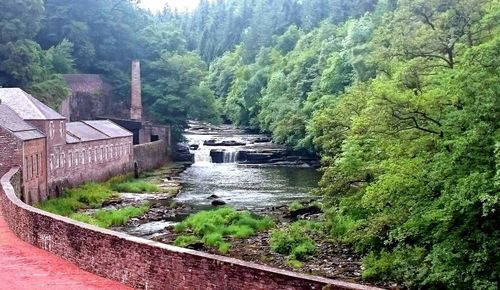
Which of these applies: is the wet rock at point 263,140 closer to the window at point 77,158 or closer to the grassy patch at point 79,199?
the grassy patch at point 79,199

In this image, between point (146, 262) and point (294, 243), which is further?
point (294, 243)

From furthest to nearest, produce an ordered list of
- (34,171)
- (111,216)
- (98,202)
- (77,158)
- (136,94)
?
(136,94), (77,158), (98,202), (34,171), (111,216)

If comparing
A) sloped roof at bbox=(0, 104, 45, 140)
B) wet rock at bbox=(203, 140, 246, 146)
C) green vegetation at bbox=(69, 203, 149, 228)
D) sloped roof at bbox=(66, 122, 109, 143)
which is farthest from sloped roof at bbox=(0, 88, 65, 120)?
wet rock at bbox=(203, 140, 246, 146)

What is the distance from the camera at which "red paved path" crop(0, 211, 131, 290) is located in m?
14.7

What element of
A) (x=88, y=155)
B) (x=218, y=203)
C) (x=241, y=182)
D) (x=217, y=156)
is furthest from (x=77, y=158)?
(x=217, y=156)

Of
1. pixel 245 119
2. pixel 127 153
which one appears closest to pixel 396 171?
pixel 127 153

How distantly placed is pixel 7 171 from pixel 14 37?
91.8 ft

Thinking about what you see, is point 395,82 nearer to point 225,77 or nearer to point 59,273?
point 59,273

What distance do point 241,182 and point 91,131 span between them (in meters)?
13.4

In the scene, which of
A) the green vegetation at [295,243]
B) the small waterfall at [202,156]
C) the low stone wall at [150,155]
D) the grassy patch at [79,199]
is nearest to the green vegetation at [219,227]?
the green vegetation at [295,243]

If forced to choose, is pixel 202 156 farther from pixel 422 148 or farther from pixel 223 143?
pixel 422 148

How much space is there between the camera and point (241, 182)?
53.5m

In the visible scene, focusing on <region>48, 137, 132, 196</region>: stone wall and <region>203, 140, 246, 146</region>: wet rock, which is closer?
<region>48, 137, 132, 196</region>: stone wall

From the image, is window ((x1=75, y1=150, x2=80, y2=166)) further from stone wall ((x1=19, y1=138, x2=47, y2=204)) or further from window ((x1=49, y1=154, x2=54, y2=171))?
stone wall ((x1=19, y1=138, x2=47, y2=204))
